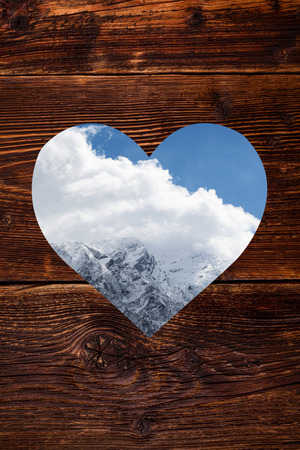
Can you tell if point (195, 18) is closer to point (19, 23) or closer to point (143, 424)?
point (19, 23)

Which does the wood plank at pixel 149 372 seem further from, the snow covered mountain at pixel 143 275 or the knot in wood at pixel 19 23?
the knot in wood at pixel 19 23

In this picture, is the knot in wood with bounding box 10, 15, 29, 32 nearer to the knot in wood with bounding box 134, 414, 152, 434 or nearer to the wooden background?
the wooden background

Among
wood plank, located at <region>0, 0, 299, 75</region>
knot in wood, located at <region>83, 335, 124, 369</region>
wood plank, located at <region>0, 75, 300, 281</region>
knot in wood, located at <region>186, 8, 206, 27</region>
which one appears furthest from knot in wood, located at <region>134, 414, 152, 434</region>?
knot in wood, located at <region>186, 8, 206, 27</region>

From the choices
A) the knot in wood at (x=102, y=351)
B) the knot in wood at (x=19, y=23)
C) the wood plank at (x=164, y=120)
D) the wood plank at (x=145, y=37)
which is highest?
the knot in wood at (x=19, y=23)

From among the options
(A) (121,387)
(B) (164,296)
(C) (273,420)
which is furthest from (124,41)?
(C) (273,420)

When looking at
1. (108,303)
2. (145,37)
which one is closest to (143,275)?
(108,303)

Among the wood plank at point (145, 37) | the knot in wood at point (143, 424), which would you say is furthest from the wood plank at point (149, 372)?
the wood plank at point (145, 37)

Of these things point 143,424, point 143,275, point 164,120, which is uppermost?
point 164,120
